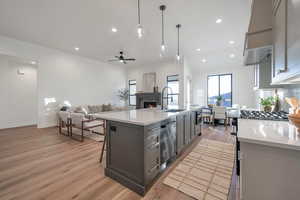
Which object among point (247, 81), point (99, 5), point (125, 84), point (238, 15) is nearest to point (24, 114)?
point (125, 84)

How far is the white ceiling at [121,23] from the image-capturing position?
273cm

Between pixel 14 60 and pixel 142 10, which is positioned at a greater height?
pixel 142 10

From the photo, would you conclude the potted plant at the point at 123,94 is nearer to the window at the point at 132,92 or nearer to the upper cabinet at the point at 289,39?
the window at the point at 132,92

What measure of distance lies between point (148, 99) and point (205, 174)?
17.7 ft

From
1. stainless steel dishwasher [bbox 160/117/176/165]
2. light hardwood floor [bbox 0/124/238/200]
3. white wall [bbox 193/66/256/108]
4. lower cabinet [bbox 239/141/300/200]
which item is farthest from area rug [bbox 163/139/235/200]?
white wall [bbox 193/66/256/108]

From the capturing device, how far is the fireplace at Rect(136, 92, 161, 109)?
687cm

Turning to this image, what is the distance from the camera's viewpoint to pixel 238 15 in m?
2.98

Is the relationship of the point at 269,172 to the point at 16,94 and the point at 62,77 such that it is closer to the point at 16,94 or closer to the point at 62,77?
the point at 62,77

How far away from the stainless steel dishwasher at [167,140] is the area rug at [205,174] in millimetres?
254

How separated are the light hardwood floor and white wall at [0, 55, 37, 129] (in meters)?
2.84

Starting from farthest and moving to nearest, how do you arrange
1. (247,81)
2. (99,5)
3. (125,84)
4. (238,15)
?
(125,84) → (247,81) → (238,15) → (99,5)

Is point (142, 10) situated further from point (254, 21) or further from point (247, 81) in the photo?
point (247, 81)

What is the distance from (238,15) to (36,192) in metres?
5.15

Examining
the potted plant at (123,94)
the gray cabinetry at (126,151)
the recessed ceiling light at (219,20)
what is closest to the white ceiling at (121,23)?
the recessed ceiling light at (219,20)
